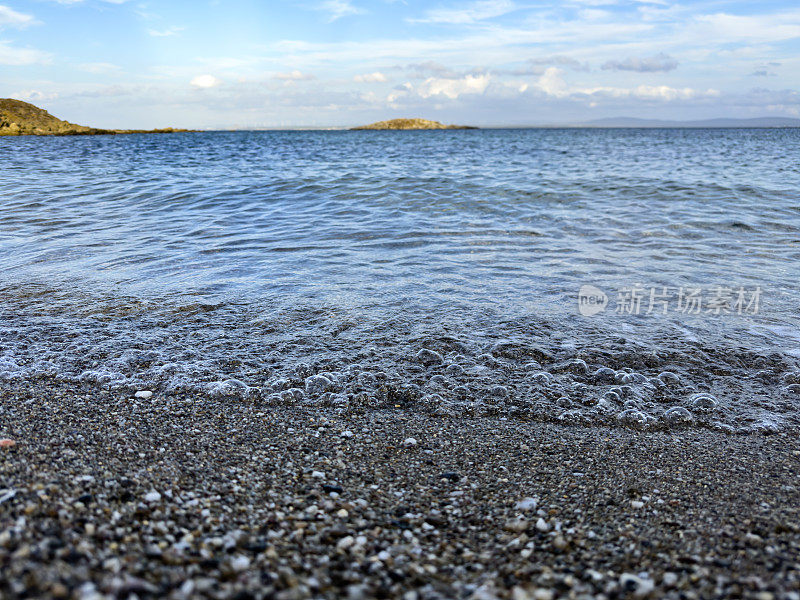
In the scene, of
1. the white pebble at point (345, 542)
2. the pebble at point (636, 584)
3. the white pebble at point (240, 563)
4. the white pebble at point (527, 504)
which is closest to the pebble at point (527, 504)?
the white pebble at point (527, 504)

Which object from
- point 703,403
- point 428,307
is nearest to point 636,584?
point 703,403

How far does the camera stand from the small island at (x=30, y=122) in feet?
243

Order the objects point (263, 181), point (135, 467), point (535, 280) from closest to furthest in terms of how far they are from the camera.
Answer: point (135, 467)
point (535, 280)
point (263, 181)

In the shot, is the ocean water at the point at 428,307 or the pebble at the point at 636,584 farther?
the ocean water at the point at 428,307

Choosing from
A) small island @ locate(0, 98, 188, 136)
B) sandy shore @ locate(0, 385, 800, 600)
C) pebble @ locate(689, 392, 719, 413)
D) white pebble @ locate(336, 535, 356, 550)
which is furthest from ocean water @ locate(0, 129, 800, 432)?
small island @ locate(0, 98, 188, 136)

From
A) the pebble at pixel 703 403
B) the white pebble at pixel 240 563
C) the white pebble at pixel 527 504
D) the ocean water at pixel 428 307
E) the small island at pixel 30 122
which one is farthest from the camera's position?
the small island at pixel 30 122

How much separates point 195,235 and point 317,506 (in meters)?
8.12

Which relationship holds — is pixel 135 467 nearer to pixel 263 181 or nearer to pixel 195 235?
pixel 195 235

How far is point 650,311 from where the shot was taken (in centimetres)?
558

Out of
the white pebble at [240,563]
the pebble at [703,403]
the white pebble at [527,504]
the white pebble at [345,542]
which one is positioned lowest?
the pebble at [703,403]

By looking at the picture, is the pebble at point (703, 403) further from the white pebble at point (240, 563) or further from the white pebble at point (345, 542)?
the white pebble at point (240, 563)

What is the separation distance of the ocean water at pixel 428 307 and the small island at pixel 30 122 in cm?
7937

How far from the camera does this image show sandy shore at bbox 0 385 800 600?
192 cm

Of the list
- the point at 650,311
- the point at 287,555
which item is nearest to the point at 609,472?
the point at 287,555
